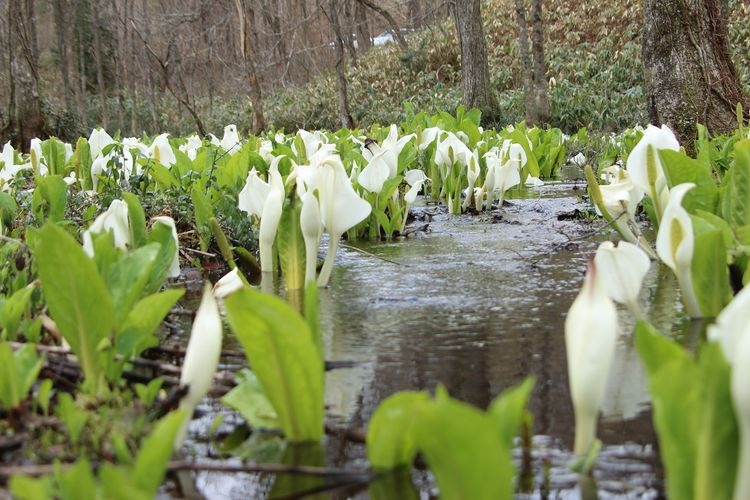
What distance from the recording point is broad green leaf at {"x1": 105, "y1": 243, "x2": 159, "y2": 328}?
65.4 inches

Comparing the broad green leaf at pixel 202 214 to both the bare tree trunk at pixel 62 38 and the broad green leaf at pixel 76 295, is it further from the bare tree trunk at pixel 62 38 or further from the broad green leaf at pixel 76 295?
the bare tree trunk at pixel 62 38

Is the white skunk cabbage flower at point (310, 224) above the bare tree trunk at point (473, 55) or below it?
below

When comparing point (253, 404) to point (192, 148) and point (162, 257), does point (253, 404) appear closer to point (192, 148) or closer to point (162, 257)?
point (162, 257)

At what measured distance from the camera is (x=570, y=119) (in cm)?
1853

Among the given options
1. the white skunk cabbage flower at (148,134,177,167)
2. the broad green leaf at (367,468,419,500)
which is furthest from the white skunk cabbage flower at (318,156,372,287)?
the white skunk cabbage flower at (148,134,177,167)

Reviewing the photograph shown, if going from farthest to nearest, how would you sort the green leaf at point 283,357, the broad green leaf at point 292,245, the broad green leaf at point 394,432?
the broad green leaf at point 292,245
the green leaf at point 283,357
the broad green leaf at point 394,432

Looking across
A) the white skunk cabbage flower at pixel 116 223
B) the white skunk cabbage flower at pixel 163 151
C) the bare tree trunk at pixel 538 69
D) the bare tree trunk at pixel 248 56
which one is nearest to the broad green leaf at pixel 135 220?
the white skunk cabbage flower at pixel 116 223

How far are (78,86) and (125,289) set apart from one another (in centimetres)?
3006

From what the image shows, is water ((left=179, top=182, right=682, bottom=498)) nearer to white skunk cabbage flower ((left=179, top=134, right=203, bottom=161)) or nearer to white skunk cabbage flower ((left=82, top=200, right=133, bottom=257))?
white skunk cabbage flower ((left=82, top=200, right=133, bottom=257))

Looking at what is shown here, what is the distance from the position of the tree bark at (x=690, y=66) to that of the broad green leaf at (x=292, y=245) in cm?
321

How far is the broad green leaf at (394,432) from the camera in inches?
45.2

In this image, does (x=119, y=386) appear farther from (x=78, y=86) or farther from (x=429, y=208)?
(x=78, y=86)

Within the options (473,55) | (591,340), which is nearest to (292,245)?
(591,340)

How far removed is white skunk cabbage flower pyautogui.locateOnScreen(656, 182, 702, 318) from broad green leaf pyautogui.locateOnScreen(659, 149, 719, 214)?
47 centimetres
